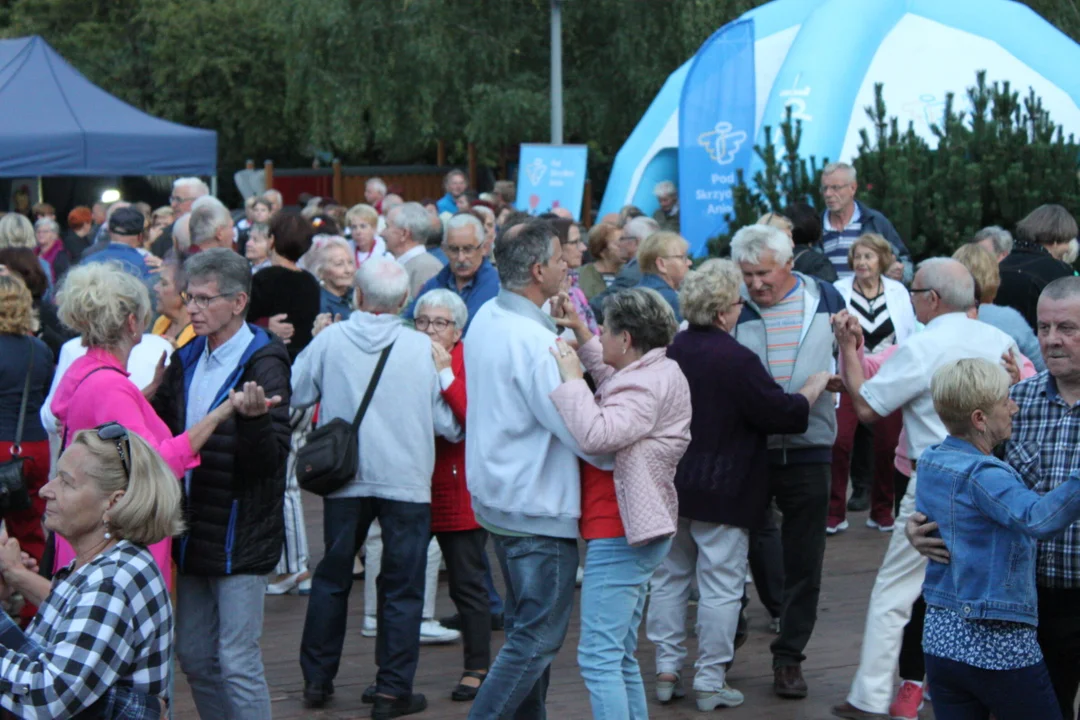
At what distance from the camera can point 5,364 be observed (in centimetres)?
690

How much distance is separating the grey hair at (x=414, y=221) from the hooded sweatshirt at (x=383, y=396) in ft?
11.9

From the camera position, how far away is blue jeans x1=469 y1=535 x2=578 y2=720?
16.2 ft

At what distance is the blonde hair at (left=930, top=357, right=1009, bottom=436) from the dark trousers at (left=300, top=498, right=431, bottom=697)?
8.44 feet

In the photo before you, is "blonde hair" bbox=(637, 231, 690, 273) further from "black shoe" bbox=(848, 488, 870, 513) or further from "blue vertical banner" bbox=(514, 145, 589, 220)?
"blue vertical banner" bbox=(514, 145, 589, 220)

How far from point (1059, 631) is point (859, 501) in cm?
624

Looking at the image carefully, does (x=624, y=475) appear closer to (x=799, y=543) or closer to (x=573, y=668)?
(x=799, y=543)

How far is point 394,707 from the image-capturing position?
6113 mm

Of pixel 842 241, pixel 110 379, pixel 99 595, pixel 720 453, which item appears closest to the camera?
pixel 99 595

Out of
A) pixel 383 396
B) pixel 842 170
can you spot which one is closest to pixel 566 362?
pixel 383 396

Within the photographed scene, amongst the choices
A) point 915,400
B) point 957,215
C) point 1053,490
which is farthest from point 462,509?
point 957,215

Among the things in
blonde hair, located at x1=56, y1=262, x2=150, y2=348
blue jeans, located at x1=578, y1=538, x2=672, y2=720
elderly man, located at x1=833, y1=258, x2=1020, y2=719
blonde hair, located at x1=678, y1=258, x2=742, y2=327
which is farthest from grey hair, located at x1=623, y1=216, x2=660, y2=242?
blonde hair, located at x1=56, y1=262, x2=150, y2=348

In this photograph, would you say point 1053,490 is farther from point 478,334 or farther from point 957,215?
point 957,215

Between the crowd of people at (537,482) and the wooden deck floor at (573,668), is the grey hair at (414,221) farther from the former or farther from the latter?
the crowd of people at (537,482)

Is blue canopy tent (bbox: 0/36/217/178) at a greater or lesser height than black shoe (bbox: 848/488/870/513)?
greater
